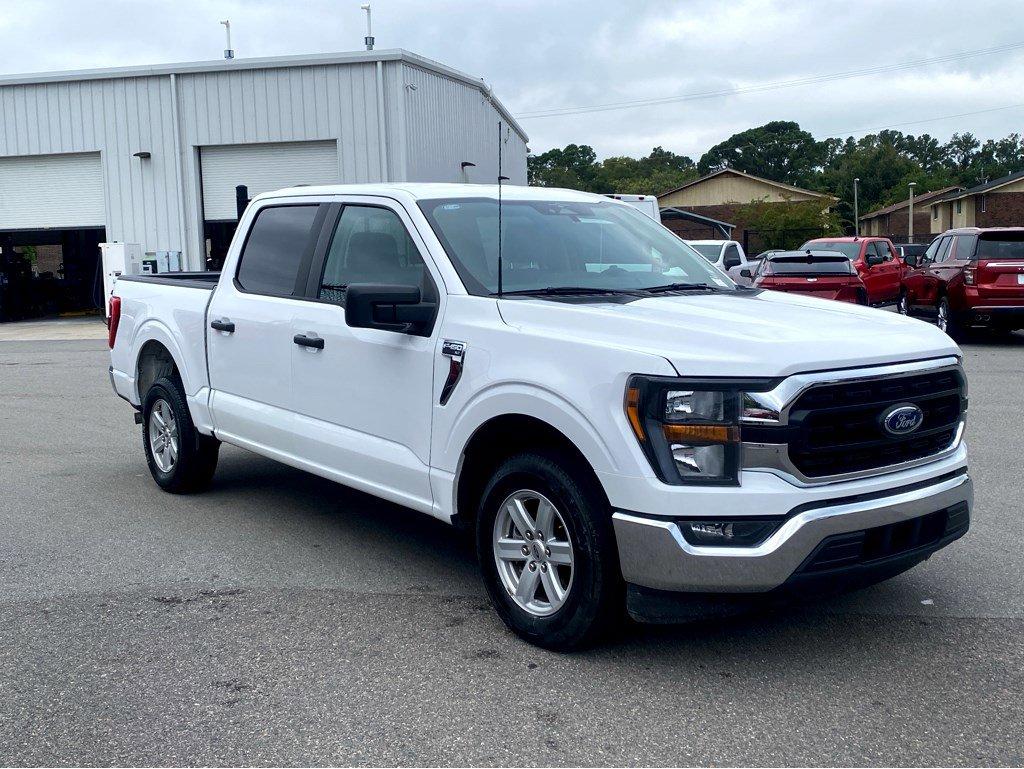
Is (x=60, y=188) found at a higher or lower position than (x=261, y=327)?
higher

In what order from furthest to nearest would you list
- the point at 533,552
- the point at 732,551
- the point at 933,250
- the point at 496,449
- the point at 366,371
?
the point at 933,250, the point at 366,371, the point at 496,449, the point at 533,552, the point at 732,551

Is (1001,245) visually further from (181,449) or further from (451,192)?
(181,449)

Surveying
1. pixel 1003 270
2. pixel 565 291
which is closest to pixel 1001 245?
pixel 1003 270

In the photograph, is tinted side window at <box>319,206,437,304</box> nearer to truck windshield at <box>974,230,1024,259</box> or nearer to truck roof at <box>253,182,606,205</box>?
truck roof at <box>253,182,606,205</box>

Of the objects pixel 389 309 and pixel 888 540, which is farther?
pixel 389 309

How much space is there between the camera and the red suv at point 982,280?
16062 millimetres

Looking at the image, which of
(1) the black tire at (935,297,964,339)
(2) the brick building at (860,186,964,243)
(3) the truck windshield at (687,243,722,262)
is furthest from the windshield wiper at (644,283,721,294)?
(2) the brick building at (860,186,964,243)

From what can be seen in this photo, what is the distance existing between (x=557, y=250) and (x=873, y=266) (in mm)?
19099

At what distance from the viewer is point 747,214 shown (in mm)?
58344

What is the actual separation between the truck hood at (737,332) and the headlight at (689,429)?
0.08 meters

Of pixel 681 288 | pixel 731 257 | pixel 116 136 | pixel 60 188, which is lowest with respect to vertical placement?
pixel 681 288

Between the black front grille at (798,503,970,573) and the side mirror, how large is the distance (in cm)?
200

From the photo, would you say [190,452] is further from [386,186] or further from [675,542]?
[675,542]

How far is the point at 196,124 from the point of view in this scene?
25.7 metres
